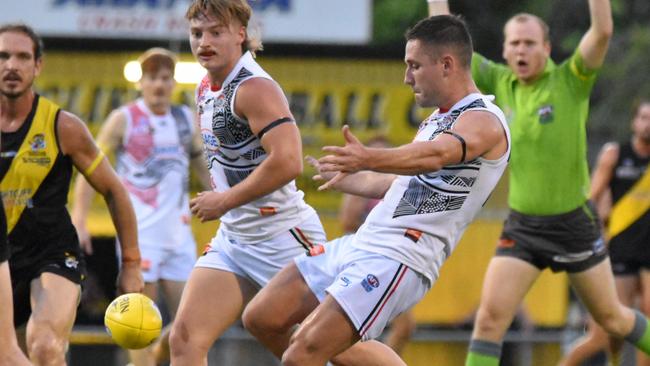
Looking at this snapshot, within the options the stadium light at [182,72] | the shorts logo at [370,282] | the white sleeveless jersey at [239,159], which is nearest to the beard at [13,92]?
the white sleeveless jersey at [239,159]

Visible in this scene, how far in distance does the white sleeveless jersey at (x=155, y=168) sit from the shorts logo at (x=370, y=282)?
4.21 meters

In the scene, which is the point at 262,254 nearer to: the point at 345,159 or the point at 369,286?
the point at 369,286

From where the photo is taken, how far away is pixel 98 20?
15.8 m

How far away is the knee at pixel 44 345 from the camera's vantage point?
8047 mm

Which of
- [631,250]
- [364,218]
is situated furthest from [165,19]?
[631,250]

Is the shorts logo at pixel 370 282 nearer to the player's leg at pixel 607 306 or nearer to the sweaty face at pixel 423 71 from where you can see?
the sweaty face at pixel 423 71

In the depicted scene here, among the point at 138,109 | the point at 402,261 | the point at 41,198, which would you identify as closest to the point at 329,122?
the point at 138,109

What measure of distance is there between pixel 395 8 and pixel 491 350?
723 inches

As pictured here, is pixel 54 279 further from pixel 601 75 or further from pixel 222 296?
pixel 601 75

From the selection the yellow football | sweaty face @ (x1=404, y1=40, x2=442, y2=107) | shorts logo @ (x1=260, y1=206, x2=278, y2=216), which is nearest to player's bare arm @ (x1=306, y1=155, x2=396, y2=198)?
shorts logo @ (x1=260, y1=206, x2=278, y2=216)

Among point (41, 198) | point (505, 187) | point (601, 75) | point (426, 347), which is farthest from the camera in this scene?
point (601, 75)

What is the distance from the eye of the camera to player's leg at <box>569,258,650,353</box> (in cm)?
959

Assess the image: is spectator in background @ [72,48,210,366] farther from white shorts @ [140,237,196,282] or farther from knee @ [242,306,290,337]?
knee @ [242,306,290,337]

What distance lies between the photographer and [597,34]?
955cm
